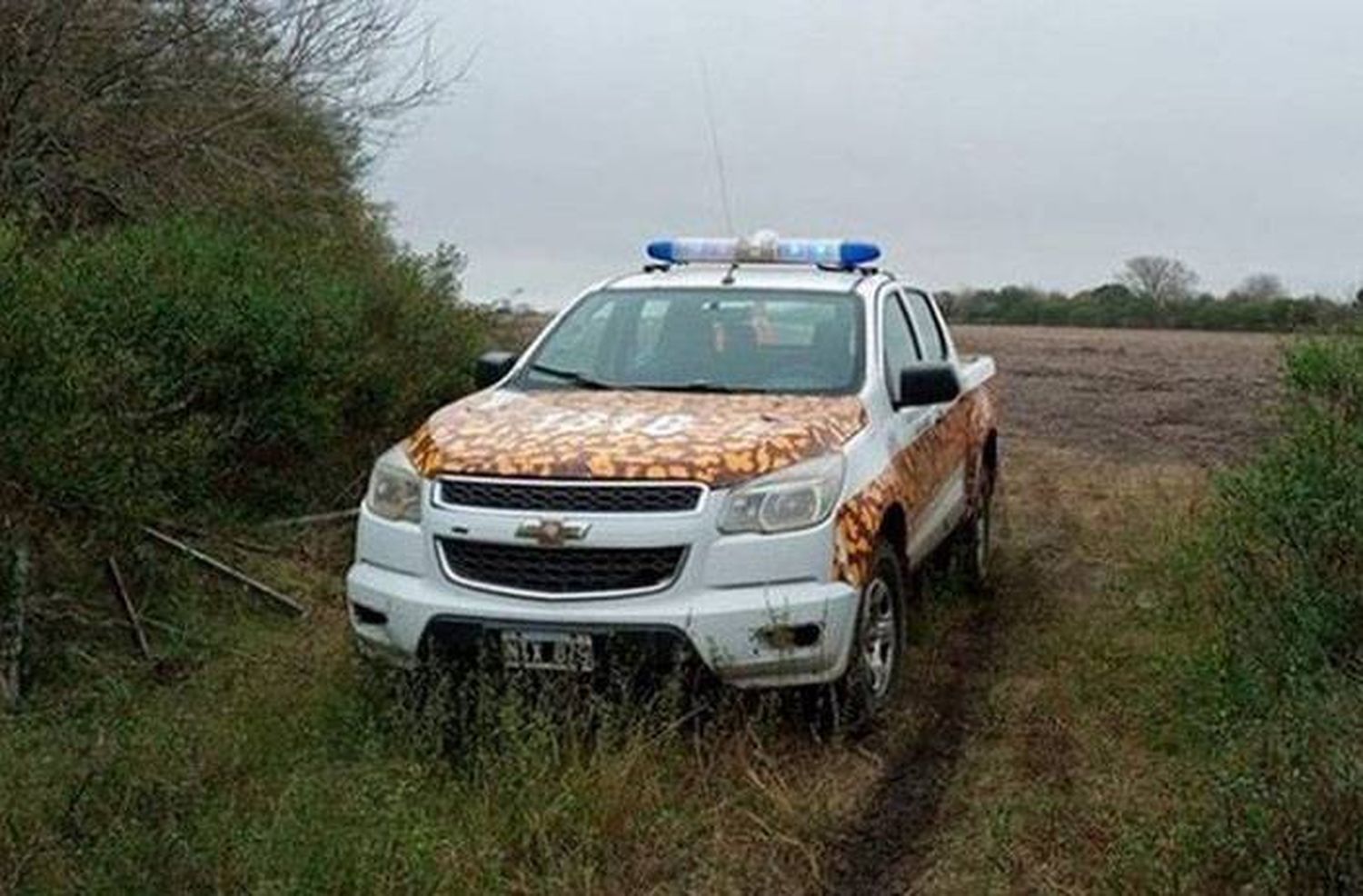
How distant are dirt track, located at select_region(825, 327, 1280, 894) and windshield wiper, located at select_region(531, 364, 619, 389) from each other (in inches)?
72.5

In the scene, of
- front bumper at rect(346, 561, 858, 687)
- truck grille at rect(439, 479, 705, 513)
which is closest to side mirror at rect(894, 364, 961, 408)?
front bumper at rect(346, 561, 858, 687)

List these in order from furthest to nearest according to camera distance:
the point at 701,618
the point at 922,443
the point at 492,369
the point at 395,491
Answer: the point at 492,369 → the point at 922,443 → the point at 395,491 → the point at 701,618

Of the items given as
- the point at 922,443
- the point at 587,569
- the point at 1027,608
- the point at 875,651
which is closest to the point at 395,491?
the point at 587,569

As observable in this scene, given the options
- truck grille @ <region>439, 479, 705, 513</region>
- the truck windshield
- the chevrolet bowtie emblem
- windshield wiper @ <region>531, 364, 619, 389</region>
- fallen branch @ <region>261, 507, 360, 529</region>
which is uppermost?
the truck windshield

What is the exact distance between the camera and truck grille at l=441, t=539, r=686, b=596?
5.33 metres

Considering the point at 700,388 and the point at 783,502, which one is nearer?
the point at 783,502

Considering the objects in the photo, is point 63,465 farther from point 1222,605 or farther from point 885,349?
point 1222,605

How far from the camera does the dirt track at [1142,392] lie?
16797 mm

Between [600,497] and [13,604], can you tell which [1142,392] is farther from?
[13,604]

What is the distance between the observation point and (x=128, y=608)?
6.81m

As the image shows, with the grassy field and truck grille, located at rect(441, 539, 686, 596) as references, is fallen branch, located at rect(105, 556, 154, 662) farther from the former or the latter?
truck grille, located at rect(441, 539, 686, 596)

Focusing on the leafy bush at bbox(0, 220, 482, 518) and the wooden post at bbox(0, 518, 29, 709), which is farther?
the wooden post at bbox(0, 518, 29, 709)

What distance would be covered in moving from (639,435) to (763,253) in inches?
97.7

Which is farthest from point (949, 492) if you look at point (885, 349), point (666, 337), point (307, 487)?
point (307, 487)
